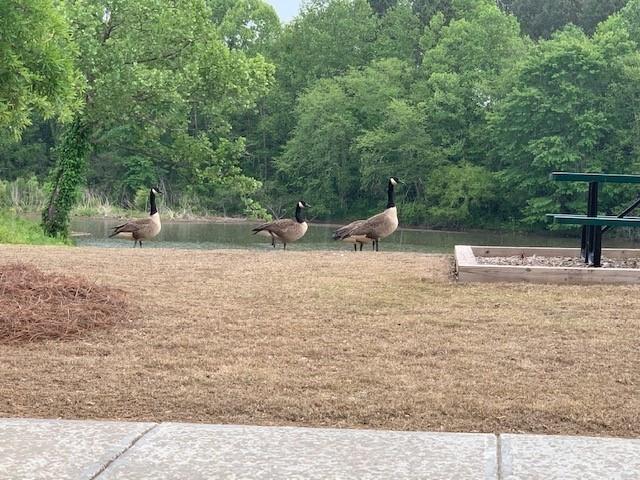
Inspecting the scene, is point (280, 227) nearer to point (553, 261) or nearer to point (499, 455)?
point (553, 261)

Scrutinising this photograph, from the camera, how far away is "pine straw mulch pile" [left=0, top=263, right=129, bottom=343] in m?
5.46

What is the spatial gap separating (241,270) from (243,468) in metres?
5.98

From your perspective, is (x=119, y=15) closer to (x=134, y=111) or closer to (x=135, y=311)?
(x=134, y=111)

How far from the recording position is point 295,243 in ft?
82.9

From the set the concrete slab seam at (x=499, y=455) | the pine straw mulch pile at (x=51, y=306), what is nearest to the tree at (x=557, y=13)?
the pine straw mulch pile at (x=51, y=306)

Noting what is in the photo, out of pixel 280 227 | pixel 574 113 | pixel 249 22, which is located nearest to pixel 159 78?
pixel 280 227

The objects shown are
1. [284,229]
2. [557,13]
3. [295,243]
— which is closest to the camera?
[284,229]

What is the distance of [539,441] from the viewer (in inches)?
134

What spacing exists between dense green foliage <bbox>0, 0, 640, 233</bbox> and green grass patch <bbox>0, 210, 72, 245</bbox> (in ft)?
4.07

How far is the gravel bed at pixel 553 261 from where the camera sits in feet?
31.1

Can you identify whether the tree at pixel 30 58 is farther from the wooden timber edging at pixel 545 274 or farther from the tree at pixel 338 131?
the tree at pixel 338 131

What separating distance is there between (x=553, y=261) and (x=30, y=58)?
6.59 metres

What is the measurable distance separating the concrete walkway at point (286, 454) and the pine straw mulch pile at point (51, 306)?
1.90 metres

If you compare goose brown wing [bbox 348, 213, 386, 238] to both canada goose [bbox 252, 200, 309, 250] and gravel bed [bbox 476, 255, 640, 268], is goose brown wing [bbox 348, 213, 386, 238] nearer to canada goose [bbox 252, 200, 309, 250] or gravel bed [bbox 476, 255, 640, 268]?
canada goose [bbox 252, 200, 309, 250]
